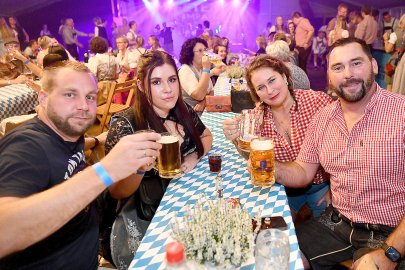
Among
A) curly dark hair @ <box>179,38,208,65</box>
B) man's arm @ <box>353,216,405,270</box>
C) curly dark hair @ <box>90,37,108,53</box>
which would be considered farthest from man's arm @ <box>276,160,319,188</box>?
curly dark hair @ <box>90,37,108,53</box>

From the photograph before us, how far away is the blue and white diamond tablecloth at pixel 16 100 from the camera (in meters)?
3.80

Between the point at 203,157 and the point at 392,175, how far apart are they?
1052mm

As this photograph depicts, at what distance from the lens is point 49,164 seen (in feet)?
3.99

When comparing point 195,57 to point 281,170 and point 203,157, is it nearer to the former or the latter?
point 203,157

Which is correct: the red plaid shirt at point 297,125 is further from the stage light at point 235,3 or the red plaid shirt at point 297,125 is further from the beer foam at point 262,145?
the stage light at point 235,3

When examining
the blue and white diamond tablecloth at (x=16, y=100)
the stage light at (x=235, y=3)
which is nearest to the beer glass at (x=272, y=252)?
the blue and white diamond tablecloth at (x=16, y=100)

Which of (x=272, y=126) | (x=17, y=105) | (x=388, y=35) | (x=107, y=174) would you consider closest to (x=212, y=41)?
(x=388, y=35)

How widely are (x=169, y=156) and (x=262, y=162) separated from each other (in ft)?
1.44

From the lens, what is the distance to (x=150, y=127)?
1933 millimetres

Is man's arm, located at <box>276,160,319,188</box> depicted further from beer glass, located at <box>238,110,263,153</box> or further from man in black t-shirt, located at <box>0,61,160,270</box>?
man in black t-shirt, located at <box>0,61,160,270</box>

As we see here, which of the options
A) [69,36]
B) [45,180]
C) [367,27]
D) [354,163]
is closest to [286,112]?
[354,163]

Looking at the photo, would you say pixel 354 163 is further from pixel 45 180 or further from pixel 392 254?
pixel 45 180

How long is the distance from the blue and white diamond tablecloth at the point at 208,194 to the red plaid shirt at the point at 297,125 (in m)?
0.28

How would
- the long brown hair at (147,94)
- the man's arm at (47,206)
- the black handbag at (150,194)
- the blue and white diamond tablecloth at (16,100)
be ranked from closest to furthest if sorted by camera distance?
the man's arm at (47,206) < the black handbag at (150,194) < the long brown hair at (147,94) < the blue and white diamond tablecloth at (16,100)
